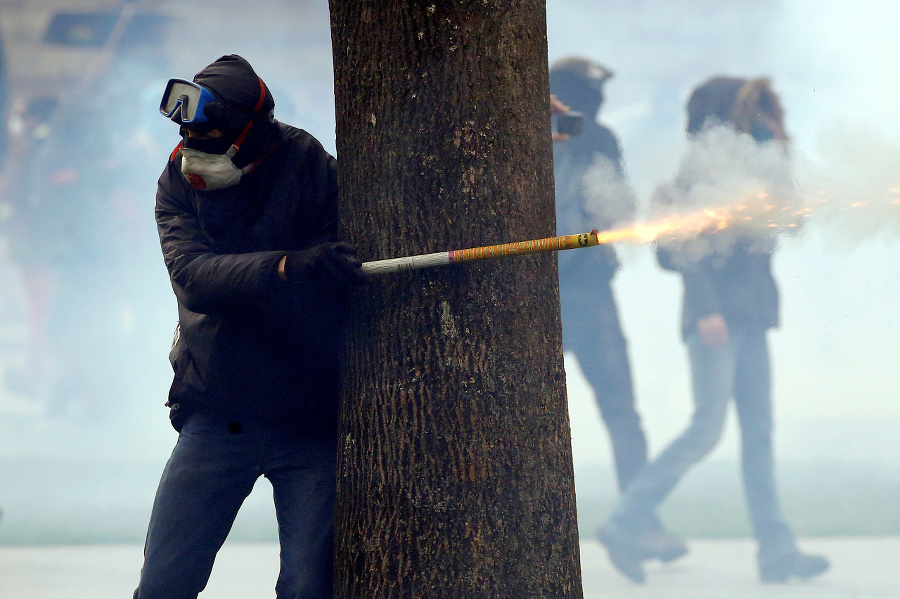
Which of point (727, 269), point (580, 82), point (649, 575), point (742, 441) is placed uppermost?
point (580, 82)

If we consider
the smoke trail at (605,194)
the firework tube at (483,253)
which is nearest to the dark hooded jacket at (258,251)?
the firework tube at (483,253)

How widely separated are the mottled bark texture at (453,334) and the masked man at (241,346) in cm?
18

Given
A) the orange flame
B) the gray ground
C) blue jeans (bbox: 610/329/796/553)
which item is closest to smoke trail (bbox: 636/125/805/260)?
the orange flame

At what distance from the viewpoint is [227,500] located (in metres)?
2.34

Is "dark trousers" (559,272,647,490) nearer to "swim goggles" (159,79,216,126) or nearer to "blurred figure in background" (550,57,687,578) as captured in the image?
"blurred figure in background" (550,57,687,578)

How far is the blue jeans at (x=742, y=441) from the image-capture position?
5.57m

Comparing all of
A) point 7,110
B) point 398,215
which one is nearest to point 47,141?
point 7,110

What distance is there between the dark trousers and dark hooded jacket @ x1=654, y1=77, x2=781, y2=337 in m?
0.46

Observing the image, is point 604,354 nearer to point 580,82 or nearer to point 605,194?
point 605,194

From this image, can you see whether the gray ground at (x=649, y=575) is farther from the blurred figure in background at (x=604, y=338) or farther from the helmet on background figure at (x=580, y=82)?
the helmet on background figure at (x=580, y=82)

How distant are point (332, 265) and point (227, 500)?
771 millimetres

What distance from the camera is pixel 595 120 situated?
5723 mm

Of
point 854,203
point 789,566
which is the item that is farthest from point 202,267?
point 789,566

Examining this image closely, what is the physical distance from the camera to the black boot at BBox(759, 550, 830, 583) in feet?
17.7
